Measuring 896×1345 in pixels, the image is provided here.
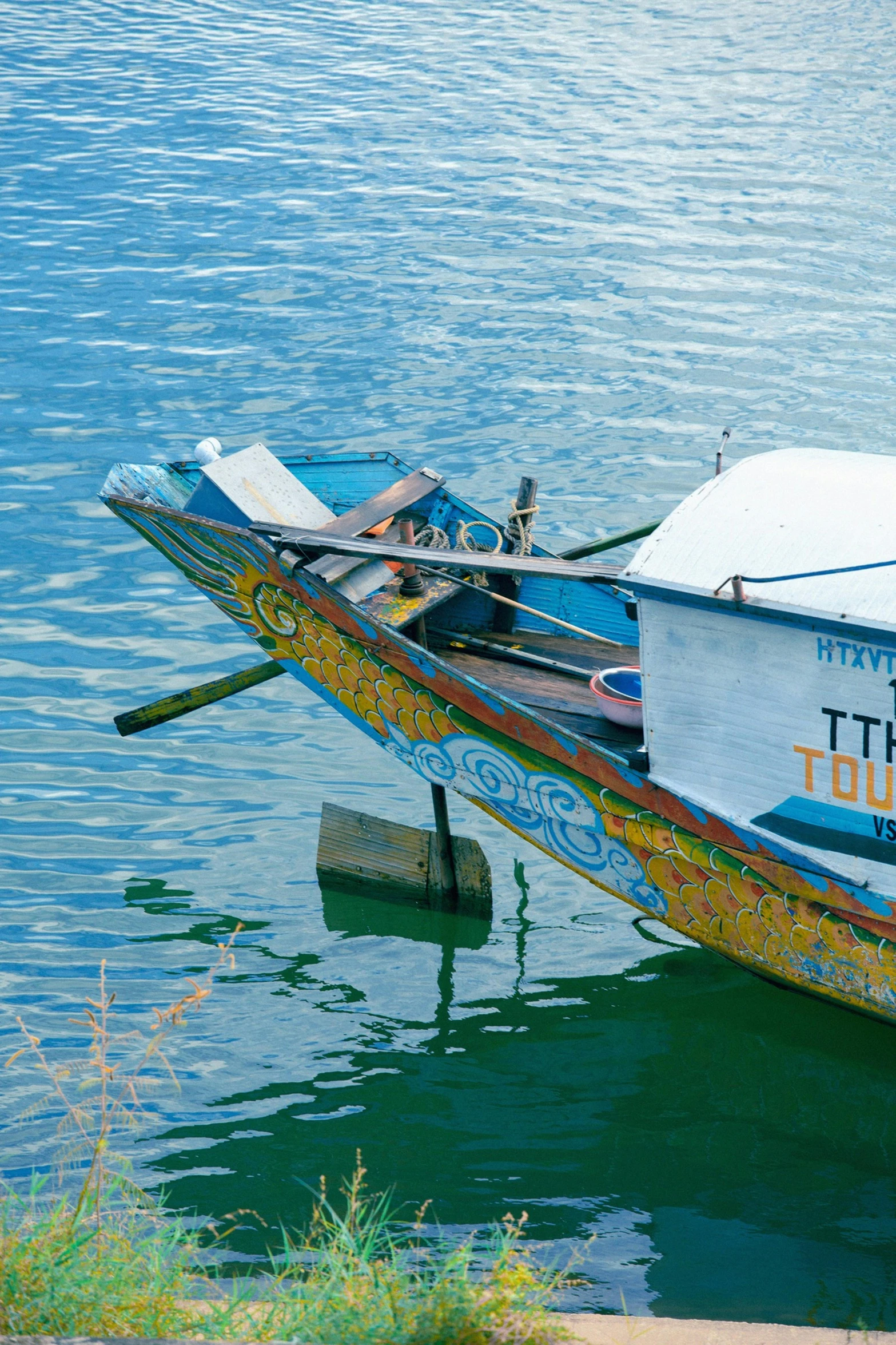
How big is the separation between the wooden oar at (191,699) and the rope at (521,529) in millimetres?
1376

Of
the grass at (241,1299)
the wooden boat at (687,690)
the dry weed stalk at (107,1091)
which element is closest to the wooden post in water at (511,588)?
the wooden boat at (687,690)

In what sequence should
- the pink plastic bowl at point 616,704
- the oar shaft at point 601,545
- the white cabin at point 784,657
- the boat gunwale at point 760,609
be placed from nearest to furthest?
the boat gunwale at point 760,609, the white cabin at point 784,657, the pink plastic bowl at point 616,704, the oar shaft at point 601,545

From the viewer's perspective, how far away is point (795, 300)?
14.0 metres

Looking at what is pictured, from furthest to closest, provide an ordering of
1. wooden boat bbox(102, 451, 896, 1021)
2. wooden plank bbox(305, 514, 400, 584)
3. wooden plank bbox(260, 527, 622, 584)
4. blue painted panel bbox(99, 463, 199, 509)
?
1. blue painted panel bbox(99, 463, 199, 509)
2. wooden plank bbox(305, 514, 400, 584)
3. wooden plank bbox(260, 527, 622, 584)
4. wooden boat bbox(102, 451, 896, 1021)

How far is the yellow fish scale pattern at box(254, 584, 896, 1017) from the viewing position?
557 centimetres

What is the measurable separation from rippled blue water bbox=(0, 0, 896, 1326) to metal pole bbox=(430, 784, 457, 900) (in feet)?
0.82

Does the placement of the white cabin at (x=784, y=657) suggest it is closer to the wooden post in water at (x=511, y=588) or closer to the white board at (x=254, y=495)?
the wooden post in water at (x=511, y=588)

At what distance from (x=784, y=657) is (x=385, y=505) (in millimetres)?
2410

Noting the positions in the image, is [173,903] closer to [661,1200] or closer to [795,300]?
[661,1200]

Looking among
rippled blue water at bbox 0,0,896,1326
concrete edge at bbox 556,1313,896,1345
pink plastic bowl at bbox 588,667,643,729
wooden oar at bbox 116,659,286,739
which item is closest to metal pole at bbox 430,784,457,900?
rippled blue water at bbox 0,0,896,1326

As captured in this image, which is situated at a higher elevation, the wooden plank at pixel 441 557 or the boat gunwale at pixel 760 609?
the wooden plank at pixel 441 557

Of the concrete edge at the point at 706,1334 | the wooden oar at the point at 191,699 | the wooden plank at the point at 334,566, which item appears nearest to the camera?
the concrete edge at the point at 706,1334

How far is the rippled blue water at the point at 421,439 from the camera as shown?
5645 millimetres

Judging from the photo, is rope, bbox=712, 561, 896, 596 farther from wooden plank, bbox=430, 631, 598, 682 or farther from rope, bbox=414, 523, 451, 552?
rope, bbox=414, 523, 451, 552
